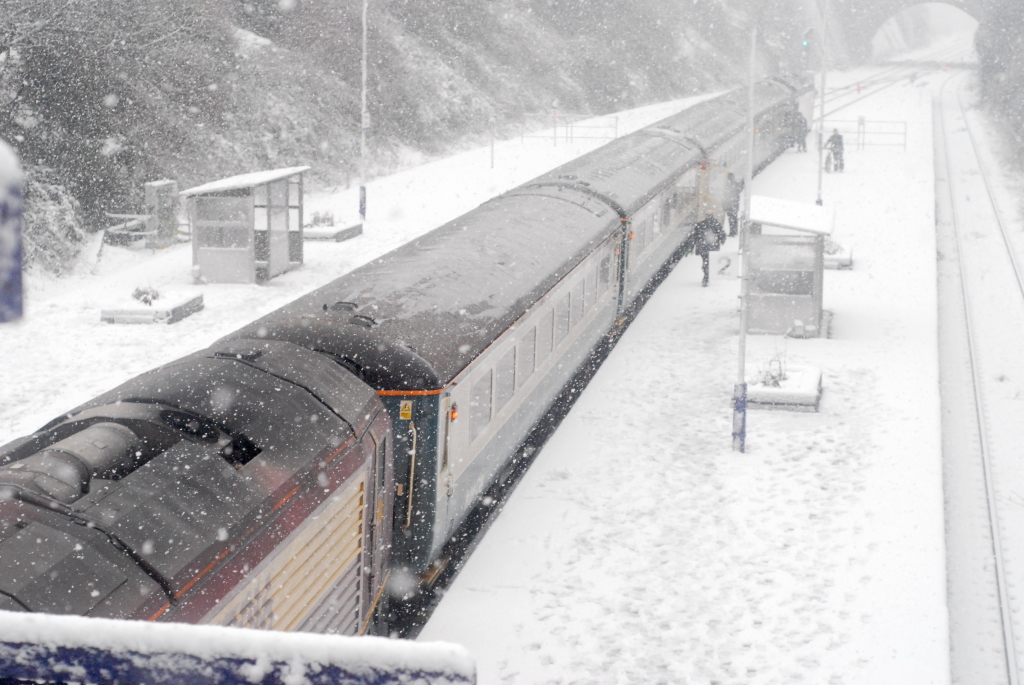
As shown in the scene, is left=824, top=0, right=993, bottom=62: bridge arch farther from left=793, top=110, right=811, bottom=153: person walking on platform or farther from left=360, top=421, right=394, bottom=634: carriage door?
left=360, top=421, right=394, bottom=634: carriage door

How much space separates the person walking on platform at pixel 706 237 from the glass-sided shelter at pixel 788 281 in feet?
9.79

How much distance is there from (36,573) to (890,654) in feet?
22.6

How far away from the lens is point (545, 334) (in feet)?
39.7

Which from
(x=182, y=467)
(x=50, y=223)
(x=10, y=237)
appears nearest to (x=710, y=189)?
(x=50, y=223)

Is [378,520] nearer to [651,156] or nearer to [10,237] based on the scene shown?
[10,237]

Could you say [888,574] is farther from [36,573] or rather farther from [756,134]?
[756,134]

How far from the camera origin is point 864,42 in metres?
98.7

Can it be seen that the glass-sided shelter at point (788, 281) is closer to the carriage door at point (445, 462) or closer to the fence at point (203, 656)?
the carriage door at point (445, 462)

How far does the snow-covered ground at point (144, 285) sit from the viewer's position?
611 inches

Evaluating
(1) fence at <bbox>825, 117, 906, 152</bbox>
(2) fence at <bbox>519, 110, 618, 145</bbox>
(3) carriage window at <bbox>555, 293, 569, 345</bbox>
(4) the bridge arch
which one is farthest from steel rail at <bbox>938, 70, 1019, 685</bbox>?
Answer: (4) the bridge arch

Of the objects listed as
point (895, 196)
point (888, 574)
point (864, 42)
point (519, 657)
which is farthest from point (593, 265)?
point (864, 42)

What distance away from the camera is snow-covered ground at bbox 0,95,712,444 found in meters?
15.5

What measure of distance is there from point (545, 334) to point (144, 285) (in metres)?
13.1

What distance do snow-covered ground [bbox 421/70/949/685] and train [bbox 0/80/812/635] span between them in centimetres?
93
